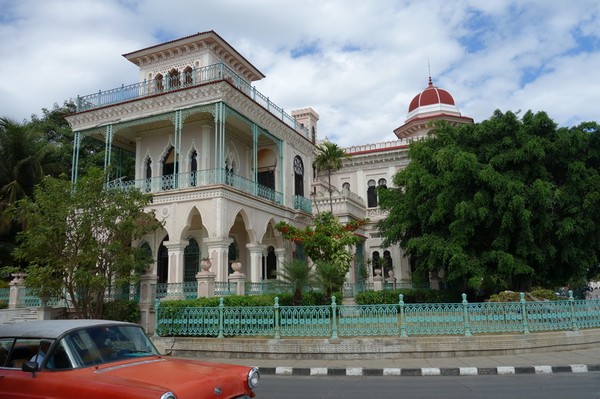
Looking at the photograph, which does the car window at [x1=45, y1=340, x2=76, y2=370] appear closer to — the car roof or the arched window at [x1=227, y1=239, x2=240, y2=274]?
the car roof

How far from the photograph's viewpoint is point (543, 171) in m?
17.3

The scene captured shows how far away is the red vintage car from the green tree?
817 centimetres

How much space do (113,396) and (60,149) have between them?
87.9ft

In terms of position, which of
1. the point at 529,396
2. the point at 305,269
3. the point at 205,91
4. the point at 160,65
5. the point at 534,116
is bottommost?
the point at 529,396

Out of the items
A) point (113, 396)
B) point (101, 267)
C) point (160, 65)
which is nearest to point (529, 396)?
point (113, 396)

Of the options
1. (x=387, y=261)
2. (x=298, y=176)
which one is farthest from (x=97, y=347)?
(x=387, y=261)

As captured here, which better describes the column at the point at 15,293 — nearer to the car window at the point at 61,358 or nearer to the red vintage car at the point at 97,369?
the red vintage car at the point at 97,369

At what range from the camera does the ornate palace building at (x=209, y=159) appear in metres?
18.0

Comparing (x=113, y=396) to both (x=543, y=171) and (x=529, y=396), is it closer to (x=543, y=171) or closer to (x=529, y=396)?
(x=529, y=396)

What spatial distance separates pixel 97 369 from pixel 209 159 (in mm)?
16450

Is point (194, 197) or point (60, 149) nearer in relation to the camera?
point (194, 197)

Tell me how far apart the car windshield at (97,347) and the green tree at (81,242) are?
A: 821 centimetres

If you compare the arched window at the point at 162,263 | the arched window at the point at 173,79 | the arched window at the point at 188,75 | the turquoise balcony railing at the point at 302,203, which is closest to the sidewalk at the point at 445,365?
the arched window at the point at 162,263

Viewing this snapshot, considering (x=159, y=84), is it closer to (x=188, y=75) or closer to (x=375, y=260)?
(x=188, y=75)
